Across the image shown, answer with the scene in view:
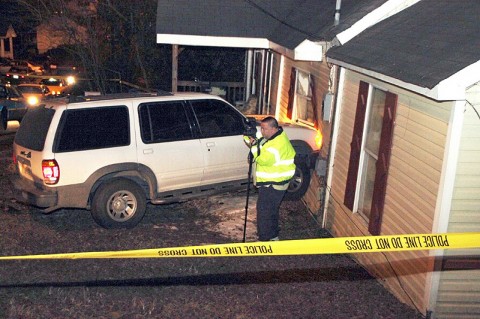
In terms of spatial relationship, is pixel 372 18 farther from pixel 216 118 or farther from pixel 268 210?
pixel 268 210

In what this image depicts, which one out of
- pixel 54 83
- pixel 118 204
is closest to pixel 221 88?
pixel 118 204

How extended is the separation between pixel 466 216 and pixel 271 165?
9.39 ft

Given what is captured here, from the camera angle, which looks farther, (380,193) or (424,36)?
(380,193)

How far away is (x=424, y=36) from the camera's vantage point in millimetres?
7059

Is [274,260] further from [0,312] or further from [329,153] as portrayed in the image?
[0,312]

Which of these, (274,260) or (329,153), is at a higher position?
(329,153)

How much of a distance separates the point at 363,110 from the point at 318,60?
233 cm

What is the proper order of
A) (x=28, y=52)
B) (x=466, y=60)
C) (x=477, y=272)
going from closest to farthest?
(x=466, y=60) → (x=477, y=272) → (x=28, y=52)

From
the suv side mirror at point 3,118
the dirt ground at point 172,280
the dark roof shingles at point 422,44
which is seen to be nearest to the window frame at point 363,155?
the dark roof shingles at point 422,44

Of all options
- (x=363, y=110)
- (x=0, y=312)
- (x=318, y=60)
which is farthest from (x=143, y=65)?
(x=0, y=312)

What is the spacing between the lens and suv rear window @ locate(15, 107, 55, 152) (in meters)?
8.68

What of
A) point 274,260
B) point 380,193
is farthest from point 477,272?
point 274,260

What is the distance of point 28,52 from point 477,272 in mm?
53395

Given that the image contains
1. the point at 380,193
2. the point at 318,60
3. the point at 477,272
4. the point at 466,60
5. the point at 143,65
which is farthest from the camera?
the point at 143,65
